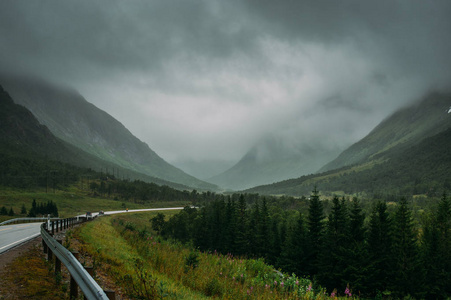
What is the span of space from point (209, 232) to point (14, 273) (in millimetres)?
87192

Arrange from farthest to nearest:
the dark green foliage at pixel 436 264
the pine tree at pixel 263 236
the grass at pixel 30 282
Result: the pine tree at pixel 263 236
the dark green foliage at pixel 436 264
the grass at pixel 30 282

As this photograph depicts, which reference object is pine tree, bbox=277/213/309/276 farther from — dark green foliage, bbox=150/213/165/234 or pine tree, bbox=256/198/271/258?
dark green foliage, bbox=150/213/165/234

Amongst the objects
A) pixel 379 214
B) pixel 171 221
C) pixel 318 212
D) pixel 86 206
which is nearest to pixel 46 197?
pixel 86 206

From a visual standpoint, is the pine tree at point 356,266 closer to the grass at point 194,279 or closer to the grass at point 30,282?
the grass at point 194,279

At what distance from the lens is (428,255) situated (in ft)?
219

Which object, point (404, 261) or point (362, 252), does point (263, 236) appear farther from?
point (404, 261)

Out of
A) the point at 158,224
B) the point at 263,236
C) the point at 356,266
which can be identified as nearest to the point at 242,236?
the point at 263,236

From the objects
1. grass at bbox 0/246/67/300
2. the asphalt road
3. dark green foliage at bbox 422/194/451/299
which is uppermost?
grass at bbox 0/246/67/300

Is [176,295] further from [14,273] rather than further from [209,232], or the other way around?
[209,232]

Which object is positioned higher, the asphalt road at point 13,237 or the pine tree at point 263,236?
the asphalt road at point 13,237

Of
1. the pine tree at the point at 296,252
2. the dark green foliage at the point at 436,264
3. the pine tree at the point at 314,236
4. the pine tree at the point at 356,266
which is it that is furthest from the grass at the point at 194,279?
the dark green foliage at the point at 436,264

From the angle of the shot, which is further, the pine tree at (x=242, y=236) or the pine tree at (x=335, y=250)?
the pine tree at (x=242, y=236)

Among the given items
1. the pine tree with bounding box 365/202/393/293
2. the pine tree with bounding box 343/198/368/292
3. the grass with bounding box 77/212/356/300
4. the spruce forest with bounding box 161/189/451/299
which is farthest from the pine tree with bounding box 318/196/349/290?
the grass with bounding box 77/212/356/300

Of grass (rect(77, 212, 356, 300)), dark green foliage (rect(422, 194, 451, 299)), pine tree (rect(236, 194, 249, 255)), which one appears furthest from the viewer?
pine tree (rect(236, 194, 249, 255))
